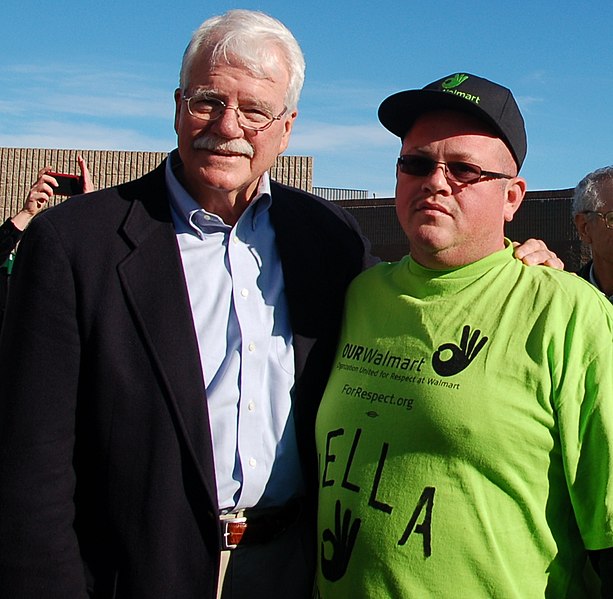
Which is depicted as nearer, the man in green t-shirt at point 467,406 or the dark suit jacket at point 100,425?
the man in green t-shirt at point 467,406

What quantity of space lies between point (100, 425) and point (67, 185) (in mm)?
3451

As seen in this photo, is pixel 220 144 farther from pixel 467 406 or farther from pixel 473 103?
pixel 467 406

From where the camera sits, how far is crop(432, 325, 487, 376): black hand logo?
207cm

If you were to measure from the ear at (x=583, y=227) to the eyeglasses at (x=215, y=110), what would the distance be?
2718 millimetres

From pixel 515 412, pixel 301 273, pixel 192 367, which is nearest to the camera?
pixel 515 412

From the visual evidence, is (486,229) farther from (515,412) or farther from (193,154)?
(193,154)

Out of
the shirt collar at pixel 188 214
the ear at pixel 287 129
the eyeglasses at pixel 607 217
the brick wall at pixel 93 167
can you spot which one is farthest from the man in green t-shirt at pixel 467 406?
the brick wall at pixel 93 167

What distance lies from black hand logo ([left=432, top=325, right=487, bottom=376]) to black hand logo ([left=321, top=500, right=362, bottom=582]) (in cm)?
48

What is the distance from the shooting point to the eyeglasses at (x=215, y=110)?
2355 mm

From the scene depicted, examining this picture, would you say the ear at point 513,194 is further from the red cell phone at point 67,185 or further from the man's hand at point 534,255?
the red cell phone at point 67,185

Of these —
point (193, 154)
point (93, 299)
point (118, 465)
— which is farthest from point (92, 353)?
point (193, 154)

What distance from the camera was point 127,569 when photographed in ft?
7.08

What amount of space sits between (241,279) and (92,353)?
532mm

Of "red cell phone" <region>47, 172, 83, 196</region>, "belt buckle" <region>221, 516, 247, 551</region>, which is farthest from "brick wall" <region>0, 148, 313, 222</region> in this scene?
"belt buckle" <region>221, 516, 247, 551</region>
